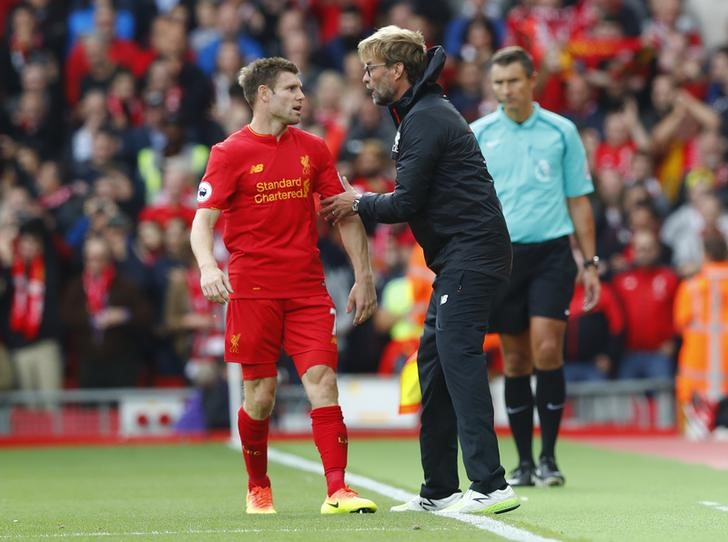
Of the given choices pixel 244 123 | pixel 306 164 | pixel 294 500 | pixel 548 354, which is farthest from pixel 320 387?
pixel 244 123

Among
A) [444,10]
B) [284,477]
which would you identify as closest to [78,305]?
[284,477]

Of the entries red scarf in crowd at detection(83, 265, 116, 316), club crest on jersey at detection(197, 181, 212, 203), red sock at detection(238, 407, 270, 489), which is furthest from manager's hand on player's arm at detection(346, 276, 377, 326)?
red scarf in crowd at detection(83, 265, 116, 316)

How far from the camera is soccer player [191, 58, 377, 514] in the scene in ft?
→ 25.5

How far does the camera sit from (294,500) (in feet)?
28.9

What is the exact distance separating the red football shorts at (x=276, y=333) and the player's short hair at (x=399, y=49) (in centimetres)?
124

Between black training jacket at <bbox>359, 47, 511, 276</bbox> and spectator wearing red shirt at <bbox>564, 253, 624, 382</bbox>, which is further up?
black training jacket at <bbox>359, 47, 511, 276</bbox>

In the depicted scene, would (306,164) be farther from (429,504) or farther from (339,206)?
(429,504)

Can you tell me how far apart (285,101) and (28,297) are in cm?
840

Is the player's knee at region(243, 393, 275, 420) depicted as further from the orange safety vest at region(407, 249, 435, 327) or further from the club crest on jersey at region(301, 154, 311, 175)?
the orange safety vest at region(407, 249, 435, 327)

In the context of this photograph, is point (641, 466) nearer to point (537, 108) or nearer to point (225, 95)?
point (537, 108)

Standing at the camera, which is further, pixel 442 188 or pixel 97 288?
pixel 97 288

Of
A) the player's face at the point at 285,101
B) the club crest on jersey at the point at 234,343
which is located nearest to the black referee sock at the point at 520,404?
the club crest on jersey at the point at 234,343

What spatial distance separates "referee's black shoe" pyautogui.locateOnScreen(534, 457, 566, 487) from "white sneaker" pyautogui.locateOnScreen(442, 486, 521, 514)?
2375 millimetres

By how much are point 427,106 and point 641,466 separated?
4.97 m
